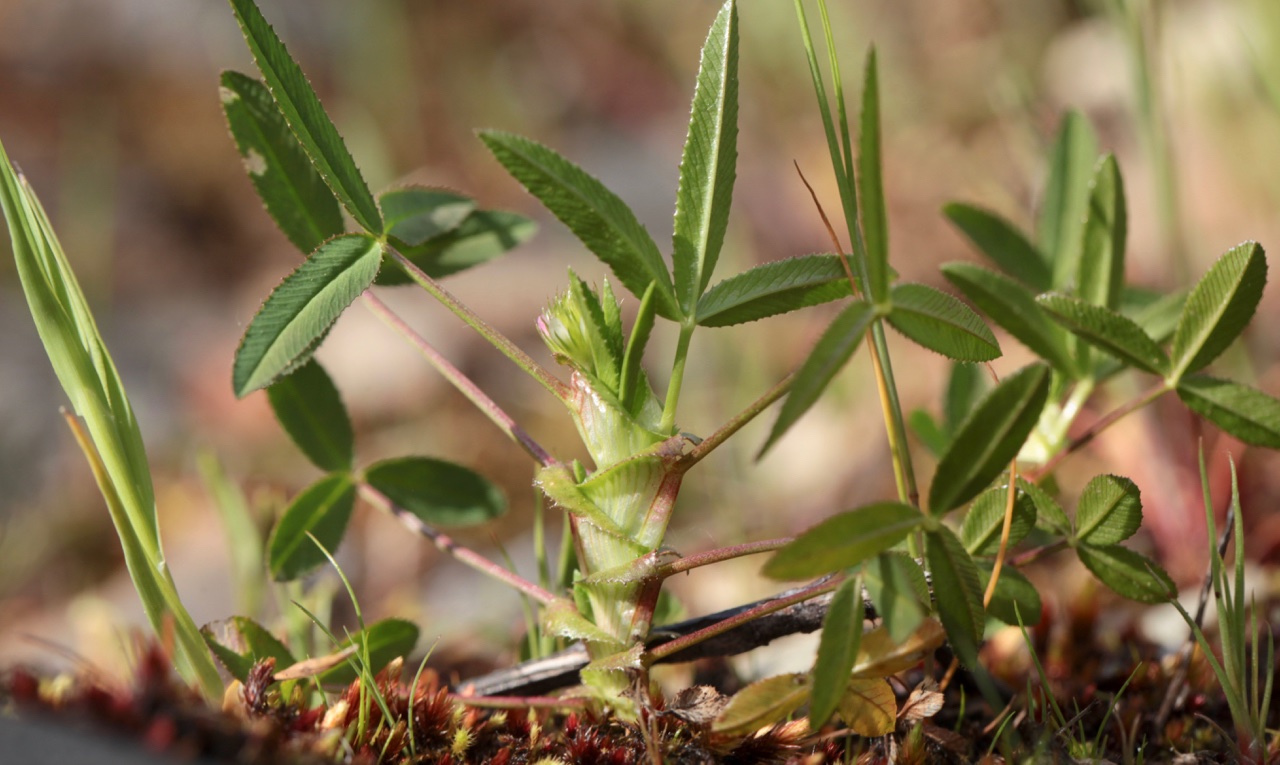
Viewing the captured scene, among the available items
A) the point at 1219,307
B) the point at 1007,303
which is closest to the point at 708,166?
the point at 1007,303

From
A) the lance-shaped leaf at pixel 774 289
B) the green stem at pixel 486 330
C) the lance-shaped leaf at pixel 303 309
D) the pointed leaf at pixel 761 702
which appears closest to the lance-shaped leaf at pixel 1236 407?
the lance-shaped leaf at pixel 774 289

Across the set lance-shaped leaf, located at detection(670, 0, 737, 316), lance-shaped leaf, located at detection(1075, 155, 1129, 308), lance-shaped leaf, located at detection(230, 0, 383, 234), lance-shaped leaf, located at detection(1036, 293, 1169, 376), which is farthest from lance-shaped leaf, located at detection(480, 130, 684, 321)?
lance-shaped leaf, located at detection(1075, 155, 1129, 308)

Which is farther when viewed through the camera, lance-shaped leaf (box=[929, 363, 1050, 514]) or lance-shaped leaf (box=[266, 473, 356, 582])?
lance-shaped leaf (box=[266, 473, 356, 582])

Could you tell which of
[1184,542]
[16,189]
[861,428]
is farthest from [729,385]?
[16,189]

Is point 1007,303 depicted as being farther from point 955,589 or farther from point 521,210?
point 521,210

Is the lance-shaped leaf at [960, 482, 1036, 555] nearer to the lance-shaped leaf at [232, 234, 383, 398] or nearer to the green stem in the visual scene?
the green stem
